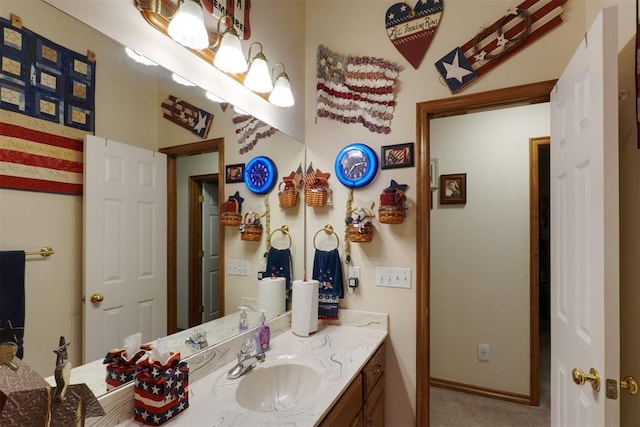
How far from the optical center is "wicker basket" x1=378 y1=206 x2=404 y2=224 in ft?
5.91

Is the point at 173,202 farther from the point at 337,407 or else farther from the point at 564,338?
the point at 564,338

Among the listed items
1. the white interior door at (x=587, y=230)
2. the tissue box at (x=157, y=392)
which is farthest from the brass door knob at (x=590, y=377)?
the tissue box at (x=157, y=392)

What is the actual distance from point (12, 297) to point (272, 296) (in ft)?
3.92

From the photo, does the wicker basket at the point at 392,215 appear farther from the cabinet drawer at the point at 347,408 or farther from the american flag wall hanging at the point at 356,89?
the cabinet drawer at the point at 347,408

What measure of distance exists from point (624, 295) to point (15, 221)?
1932mm

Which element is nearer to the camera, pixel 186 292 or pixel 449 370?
pixel 186 292

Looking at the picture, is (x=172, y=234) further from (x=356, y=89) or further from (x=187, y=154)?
(x=356, y=89)

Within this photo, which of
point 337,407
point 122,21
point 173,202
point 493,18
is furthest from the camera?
point 493,18

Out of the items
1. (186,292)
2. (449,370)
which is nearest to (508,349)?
(449,370)

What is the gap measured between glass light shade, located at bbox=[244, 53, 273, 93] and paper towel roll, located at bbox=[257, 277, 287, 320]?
3.33 ft

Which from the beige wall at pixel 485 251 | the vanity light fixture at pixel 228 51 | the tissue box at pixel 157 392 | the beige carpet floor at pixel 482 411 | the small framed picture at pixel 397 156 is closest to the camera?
the tissue box at pixel 157 392

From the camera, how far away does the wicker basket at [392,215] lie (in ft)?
5.91

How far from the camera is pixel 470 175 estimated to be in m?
2.80

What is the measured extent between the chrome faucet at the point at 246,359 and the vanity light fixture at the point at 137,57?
1175mm
